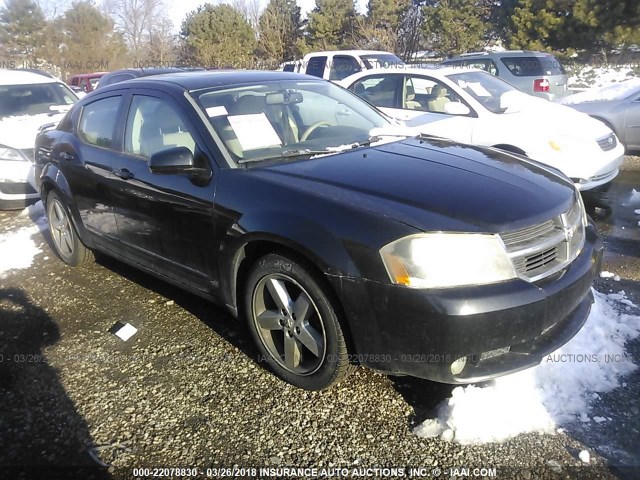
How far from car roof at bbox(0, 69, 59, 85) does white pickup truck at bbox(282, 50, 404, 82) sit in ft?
20.0

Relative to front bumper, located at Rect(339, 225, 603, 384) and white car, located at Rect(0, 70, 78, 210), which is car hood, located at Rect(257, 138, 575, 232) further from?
white car, located at Rect(0, 70, 78, 210)

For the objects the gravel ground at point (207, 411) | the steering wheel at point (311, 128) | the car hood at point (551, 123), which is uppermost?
the steering wheel at point (311, 128)

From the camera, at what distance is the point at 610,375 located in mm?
2930

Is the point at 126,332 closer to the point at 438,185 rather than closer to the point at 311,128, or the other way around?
the point at 311,128

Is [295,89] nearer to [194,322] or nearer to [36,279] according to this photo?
[194,322]

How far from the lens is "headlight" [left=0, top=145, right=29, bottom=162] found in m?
6.93

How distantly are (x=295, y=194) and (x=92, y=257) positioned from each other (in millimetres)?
3011

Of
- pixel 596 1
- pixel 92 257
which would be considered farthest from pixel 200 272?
pixel 596 1

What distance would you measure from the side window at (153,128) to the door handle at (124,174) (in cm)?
14

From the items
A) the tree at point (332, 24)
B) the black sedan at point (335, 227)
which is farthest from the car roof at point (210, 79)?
the tree at point (332, 24)

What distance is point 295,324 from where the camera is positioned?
286 cm

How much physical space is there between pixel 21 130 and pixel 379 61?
869cm

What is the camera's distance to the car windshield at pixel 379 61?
507 inches

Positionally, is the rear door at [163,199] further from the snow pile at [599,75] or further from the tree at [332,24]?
the tree at [332,24]
